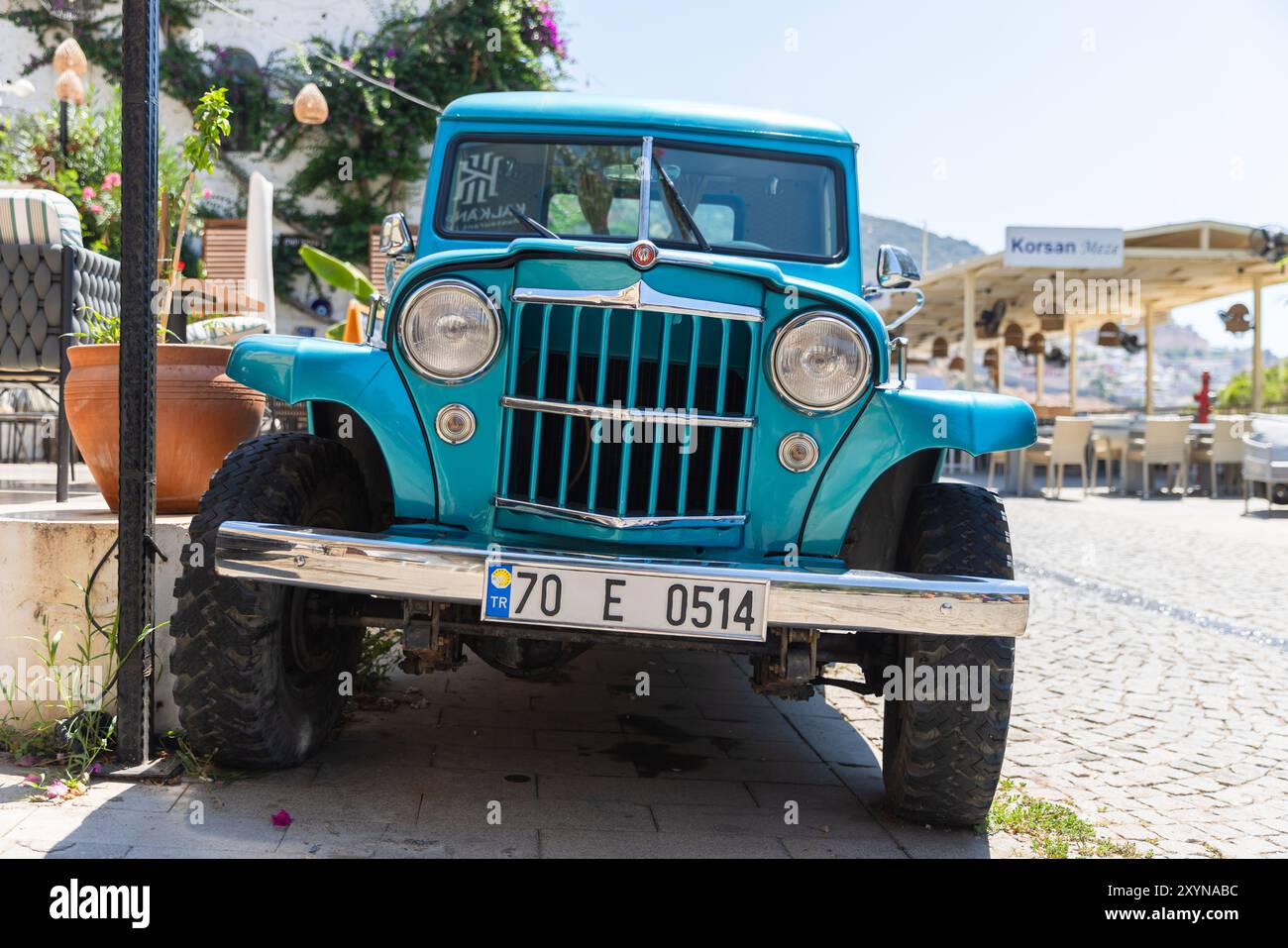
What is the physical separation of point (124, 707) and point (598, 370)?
1607 millimetres

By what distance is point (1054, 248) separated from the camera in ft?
51.6

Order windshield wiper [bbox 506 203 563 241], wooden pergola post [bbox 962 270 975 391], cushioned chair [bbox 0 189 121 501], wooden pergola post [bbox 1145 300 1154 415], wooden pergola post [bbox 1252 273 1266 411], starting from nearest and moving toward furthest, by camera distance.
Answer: windshield wiper [bbox 506 203 563 241] → cushioned chair [bbox 0 189 121 501] → wooden pergola post [bbox 962 270 975 391] → wooden pergola post [bbox 1252 273 1266 411] → wooden pergola post [bbox 1145 300 1154 415]

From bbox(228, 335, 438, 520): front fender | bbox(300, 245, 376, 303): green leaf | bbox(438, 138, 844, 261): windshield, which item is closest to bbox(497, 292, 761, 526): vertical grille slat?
bbox(228, 335, 438, 520): front fender

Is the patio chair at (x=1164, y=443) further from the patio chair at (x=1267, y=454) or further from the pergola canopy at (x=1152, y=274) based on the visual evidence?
the pergola canopy at (x=1152, y=274)

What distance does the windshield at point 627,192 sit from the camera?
3.97 metres

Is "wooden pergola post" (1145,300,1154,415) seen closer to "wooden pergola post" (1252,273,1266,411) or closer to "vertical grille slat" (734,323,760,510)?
"wooden pergola post" (1252,273,1266,411)

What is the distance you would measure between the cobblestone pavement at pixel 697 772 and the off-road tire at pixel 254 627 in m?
0.15

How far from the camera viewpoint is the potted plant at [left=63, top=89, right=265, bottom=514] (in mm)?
3668

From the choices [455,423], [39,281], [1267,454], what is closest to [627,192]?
[455,423]

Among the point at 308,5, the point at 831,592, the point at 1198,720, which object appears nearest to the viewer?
the point at 831,592

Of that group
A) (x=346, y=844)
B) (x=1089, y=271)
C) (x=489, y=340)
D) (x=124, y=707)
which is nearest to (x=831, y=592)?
(x=489, y=340)

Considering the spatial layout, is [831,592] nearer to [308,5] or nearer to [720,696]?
[720,696]

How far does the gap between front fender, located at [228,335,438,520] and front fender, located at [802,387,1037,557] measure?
1029mm

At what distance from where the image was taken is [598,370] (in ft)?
9.32
